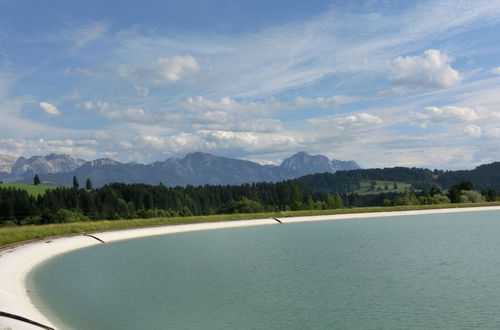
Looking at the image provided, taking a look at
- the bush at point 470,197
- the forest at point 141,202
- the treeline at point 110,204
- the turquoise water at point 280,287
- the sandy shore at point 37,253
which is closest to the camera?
the turquoise water at point 280,287

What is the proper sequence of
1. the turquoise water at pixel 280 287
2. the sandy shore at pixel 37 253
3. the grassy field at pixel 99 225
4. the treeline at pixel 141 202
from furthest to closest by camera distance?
the treeline at pixel 141 202 → the grassy field at pixel 99 225 → the sandy shore at pixel 37 253 → the turquoise water at pixel 280 287

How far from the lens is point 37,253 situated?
175 ft

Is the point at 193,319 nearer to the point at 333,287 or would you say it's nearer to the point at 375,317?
the point at 375,317

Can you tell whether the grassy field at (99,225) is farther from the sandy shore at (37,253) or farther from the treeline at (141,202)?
the treeline at (141,202)

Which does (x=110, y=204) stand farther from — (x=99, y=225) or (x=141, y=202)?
(x=99, y=225)

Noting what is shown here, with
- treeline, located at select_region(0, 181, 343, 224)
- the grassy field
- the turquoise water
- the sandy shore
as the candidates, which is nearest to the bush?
the grassy field

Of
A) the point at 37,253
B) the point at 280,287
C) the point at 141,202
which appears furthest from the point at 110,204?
the point at 280,287

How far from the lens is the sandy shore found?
82.4ft

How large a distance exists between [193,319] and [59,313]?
8627mm

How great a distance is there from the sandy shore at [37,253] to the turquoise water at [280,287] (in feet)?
4.98

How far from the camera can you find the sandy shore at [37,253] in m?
25.1

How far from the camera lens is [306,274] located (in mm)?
37812

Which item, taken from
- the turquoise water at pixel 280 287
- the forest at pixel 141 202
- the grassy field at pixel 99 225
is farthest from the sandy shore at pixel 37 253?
the forest at pixel 141 202

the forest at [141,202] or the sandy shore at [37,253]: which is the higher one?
the forest at [141,202]
